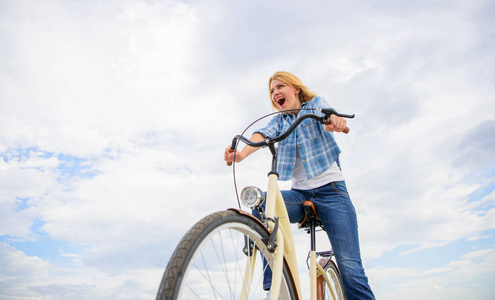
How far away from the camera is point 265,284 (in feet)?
8.45

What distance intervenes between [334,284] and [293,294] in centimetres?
174

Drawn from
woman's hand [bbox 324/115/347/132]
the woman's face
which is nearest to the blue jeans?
woman's hand [bbox 324/115/347/132]

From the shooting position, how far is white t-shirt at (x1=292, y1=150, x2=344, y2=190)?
3.09 meters

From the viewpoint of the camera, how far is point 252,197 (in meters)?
2.35

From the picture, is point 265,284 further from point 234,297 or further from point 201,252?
point 201,252

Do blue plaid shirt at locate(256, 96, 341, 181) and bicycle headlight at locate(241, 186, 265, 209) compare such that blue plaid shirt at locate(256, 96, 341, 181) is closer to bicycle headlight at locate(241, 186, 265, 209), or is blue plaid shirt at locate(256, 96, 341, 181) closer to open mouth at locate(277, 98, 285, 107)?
open mouth at locate(277, 98, 285, 107)

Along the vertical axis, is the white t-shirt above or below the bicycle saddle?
above

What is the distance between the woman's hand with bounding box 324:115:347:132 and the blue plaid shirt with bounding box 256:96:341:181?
50 cm

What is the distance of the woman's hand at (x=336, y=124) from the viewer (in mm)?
2623

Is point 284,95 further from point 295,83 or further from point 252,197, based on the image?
point 252,197

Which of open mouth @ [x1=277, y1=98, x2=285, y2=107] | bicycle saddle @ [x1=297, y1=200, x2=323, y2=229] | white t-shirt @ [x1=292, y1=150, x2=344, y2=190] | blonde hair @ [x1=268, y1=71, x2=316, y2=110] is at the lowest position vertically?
bicycle saddle @ [x1=297, y1=200, x2=323, y2=229]

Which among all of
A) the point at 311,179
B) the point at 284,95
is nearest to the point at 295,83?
the point at 284,95

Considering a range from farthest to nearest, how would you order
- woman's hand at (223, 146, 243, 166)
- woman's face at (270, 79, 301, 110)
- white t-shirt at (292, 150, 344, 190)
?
woman's face at (270, 79, 301, 110)
white t-shirt at (292, 150, 344, 190)
woman's hand at (223, 146, 243, 166)

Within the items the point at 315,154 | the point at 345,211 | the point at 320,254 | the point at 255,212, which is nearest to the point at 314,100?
the point at 315,154
